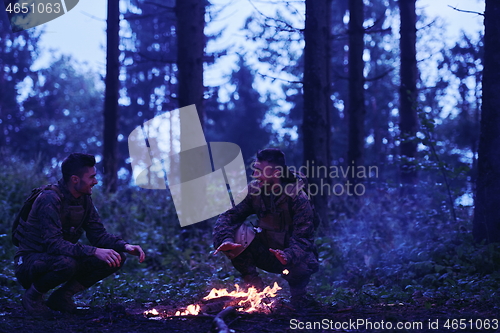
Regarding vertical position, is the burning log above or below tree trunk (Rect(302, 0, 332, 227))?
below

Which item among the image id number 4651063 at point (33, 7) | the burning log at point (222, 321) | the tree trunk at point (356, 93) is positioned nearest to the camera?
the burning log at point (222, 321)

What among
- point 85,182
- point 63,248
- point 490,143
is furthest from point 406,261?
→ point 63,248

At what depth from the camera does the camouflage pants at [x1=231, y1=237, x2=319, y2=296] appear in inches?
205

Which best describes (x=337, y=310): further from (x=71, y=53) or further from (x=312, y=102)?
(x=71, y=53)

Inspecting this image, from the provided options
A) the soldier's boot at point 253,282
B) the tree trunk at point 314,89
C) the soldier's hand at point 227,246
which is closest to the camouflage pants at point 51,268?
the soldier's hand at point 227,246

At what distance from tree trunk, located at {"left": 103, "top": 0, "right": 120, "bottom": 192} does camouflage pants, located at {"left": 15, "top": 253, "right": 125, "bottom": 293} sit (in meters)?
8.35

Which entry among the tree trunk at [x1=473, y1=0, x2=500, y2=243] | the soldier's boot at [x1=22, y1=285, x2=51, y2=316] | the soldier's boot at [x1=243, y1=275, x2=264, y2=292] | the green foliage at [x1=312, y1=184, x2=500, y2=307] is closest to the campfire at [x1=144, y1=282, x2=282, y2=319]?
the soldier's boot at [x1=243, y1=275, x2=264, y2=292]

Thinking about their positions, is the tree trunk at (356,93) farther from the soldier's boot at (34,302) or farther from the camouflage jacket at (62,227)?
the soldier's boot at (34,302)

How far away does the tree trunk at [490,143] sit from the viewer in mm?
6891

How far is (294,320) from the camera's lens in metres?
4.50

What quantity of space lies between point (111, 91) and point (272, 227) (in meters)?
9.36

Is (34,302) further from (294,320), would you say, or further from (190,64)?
(190,64)

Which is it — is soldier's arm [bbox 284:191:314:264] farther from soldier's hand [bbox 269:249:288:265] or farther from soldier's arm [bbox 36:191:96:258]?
soldier's arm [bbox 36:191:96:258]

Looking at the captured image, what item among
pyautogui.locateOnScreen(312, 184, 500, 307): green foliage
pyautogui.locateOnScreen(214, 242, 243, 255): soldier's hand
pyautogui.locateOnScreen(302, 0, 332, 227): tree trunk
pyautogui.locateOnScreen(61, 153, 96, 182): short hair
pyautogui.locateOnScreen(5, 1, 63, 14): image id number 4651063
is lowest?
pyautogui.locateOnScreen(312, 184, 500, 307): green foliage
